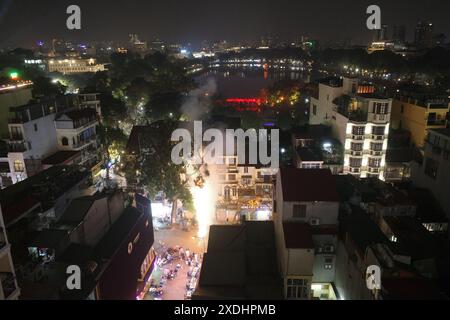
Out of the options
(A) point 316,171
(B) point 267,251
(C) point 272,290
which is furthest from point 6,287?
(A) point 316,171

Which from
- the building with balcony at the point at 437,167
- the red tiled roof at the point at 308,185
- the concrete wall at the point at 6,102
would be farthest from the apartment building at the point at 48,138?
the building with balcony at the point at 437,167

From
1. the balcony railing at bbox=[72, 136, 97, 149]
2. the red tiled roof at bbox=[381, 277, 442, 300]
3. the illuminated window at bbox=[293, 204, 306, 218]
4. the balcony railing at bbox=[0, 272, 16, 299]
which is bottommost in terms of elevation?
the red tiled roof at bbox=[381, 277, 442, 300]

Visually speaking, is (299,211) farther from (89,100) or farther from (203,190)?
(89,100)

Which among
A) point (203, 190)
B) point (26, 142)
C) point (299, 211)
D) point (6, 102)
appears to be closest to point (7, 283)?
point (299, 211)

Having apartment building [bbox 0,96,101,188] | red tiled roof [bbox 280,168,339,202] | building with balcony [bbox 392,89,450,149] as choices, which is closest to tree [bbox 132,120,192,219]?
apartment building [bbox 0,96,101,188]

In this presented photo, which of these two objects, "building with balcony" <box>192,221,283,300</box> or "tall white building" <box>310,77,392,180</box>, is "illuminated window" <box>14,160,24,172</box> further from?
"tall white building" <box>310,77,392,180</box>

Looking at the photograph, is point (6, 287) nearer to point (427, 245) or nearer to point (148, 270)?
point (148, 270)
